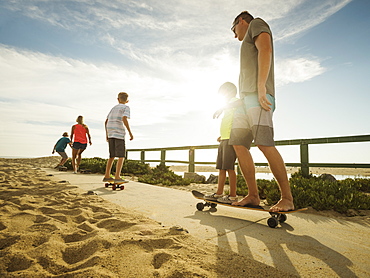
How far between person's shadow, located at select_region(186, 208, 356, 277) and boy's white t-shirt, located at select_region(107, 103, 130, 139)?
3.41 meters

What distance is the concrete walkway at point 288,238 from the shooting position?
1.50 meters

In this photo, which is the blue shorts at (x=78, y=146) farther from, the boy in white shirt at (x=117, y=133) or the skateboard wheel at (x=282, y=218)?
the skateboard wheel at (x=282, y=218)

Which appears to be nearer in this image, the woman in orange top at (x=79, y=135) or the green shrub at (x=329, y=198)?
the green shrub at (x=329, y=198)

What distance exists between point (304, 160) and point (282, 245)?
473cm

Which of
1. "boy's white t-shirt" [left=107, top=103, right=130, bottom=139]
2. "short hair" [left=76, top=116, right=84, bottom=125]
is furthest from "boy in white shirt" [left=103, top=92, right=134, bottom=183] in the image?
"short hair" [left=76, top=116, right=84, bottom=125]

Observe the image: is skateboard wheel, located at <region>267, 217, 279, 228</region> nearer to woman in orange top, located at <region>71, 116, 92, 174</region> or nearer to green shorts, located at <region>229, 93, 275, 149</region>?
green shorts, located at <region>229, 93, 275, 149</region>

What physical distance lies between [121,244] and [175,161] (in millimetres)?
8297

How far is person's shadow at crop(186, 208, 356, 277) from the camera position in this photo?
1.49m

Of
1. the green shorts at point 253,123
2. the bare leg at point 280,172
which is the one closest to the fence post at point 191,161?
the green shorts at point 253,123

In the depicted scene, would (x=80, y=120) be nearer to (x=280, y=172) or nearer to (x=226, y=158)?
(x=226, y=158)

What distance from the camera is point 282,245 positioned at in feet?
6.05

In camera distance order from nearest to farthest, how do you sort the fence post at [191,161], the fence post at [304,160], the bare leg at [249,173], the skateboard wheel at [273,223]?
the skateboard wheel at [273,223], the bare leg at [249,173], the fence post at [304,160], the fence post at [191,161]

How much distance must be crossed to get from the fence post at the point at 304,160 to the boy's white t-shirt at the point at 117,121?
467 centimetres

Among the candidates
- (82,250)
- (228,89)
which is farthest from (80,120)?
(82,250)
